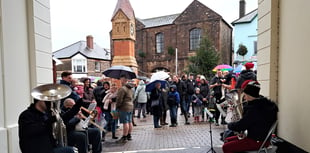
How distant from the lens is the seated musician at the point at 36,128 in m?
2.60

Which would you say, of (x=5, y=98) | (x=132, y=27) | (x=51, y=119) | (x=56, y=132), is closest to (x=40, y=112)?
(x=51, y=119)

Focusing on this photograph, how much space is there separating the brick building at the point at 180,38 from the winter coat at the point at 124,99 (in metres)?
20.9

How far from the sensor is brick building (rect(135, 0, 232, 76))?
25.3 m

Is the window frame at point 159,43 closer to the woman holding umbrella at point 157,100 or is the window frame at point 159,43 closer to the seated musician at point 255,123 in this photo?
the woman holding umbrella at point 157,100

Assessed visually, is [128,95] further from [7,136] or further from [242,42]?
[242,42]

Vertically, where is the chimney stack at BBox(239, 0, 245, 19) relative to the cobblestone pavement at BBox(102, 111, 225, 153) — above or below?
above

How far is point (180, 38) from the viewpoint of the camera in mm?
27062

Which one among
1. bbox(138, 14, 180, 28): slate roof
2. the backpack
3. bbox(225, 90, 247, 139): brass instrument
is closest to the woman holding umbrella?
the backpack

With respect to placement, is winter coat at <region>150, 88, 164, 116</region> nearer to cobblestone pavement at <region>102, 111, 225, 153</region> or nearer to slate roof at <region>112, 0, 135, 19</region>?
cobblestone pavement at <region>102, 111, 225, 153</region>

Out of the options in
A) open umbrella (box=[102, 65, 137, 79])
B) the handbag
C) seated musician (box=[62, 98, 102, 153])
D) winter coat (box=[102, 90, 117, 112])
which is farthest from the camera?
the handbag

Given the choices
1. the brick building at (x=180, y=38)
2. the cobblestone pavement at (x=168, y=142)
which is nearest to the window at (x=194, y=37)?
the brick building at (x=180, y=38)

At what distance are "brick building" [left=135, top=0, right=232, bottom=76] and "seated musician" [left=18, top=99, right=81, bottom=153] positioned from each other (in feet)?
78.3

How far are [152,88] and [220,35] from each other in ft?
66.2

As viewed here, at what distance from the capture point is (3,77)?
3.07 metres
